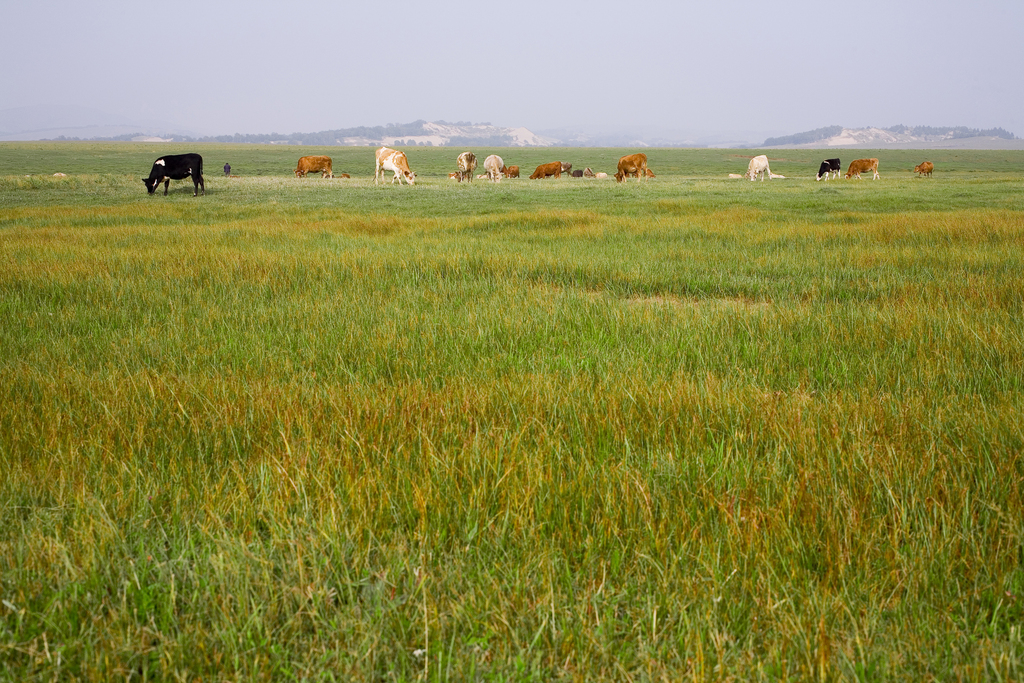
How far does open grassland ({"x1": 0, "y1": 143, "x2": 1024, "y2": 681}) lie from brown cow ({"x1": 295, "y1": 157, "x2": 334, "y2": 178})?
39.7 metres

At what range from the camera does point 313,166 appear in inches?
1735

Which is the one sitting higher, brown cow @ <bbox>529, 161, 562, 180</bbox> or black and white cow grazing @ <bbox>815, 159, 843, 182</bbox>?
black and white cow grazing @ <bbox>815, 159, 843, 182</bbox>

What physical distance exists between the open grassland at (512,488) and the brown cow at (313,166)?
39.7 meters

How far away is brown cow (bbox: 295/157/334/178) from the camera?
43906 millimetres

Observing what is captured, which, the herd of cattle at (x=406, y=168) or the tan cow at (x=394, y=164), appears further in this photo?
the tan cow at (x=394, y=164)

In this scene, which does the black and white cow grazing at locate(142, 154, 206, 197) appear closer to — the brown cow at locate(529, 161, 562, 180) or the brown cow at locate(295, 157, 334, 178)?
the brown cow at locate(295, 157, 334, 178)

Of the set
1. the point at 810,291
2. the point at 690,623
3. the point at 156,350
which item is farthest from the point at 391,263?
the point at 690,623

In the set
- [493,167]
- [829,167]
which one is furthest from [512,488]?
[829,167]

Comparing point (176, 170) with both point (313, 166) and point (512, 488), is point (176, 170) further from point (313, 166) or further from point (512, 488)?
point (512, 488)

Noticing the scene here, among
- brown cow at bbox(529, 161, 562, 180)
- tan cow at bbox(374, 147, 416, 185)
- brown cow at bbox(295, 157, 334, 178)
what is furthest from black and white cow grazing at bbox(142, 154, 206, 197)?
brown cow at bbox(529, 161, 562, 180)

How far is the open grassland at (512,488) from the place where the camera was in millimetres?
1808

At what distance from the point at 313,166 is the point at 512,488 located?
45.7 meters

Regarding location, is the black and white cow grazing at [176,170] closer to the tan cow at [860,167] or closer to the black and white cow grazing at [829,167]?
the black and white cow grazing at [829,167]

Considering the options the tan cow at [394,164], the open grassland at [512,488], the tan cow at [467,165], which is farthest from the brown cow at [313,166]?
the open grassland at [512,488]
